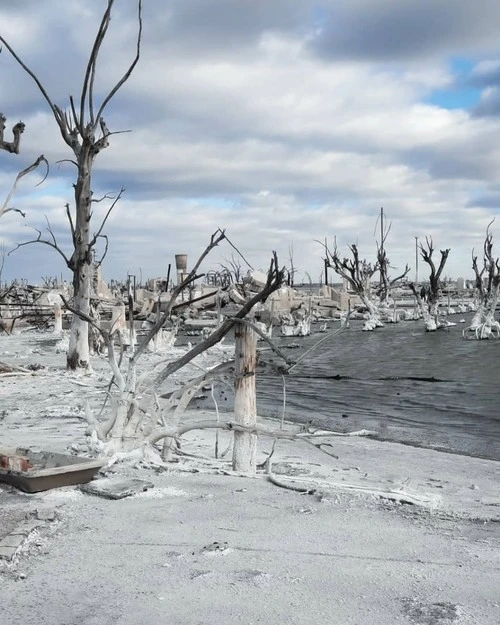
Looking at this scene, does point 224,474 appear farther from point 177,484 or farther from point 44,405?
point 44,405

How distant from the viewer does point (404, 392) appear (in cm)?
1675

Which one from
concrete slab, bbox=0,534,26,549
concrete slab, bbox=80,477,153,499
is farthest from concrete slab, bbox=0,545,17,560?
concrete slab, bbox=80,477,153,499

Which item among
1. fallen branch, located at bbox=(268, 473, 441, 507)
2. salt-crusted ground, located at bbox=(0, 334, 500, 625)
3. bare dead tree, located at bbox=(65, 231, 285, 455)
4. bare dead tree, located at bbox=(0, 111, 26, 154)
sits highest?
bare dead tree, located at bbox=(0, 111, 26, 154)

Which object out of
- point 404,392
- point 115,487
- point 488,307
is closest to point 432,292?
point 488,307

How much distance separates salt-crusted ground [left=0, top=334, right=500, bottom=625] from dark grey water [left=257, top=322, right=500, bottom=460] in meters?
2.70

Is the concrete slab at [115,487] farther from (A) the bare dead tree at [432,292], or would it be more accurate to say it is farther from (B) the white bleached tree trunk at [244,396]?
(A) the bare dead tree at [432,292]

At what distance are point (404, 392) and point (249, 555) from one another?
42.2 feet

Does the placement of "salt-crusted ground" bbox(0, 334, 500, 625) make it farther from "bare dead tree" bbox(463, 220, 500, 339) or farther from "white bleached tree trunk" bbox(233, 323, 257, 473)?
"bare dead tree" bbox(463, 220, 500, 339)

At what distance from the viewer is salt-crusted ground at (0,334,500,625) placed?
3664 mm

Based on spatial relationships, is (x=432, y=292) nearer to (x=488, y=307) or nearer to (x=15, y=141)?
(x=488, y=307)

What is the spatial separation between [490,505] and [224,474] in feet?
7.97

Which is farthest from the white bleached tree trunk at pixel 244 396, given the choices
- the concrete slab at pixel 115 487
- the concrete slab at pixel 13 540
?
the concrete slab at pixel 13 540

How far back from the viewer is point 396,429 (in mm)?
12078

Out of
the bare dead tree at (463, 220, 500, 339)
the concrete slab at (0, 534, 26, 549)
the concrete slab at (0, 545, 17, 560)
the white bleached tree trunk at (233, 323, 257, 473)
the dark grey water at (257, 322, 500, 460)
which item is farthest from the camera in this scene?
the bare dead tree at (463, 220, 500, 339)
